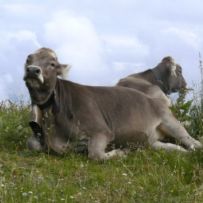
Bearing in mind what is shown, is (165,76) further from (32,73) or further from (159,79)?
(32,73)

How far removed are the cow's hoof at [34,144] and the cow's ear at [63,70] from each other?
3.93ft

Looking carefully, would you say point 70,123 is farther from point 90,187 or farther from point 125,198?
point 125,198

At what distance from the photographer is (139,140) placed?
450 inches

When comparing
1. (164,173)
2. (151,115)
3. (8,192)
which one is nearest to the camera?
(8,192)

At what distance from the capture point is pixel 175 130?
1191cm

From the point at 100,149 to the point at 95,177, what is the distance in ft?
5.30

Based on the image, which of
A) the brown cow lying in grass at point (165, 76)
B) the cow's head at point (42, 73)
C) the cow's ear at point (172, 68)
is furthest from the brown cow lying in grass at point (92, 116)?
the cow's ear at point (172, 68)

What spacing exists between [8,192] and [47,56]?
4.09 m

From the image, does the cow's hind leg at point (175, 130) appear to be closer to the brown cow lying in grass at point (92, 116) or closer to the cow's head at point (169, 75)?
the brown cow lying in grass at point (92, 116)

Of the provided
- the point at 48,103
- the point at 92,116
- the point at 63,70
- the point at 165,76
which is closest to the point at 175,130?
the point at 92,116

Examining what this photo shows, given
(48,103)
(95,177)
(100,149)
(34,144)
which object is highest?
(48,103)


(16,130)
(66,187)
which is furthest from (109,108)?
(66,187)

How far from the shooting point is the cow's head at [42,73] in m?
10.4

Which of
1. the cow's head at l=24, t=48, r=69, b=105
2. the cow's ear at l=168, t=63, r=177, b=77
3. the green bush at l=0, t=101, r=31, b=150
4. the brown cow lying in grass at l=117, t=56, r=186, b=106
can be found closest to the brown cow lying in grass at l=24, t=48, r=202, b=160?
the cow's head at l=24, t=48, r=69, b=105
